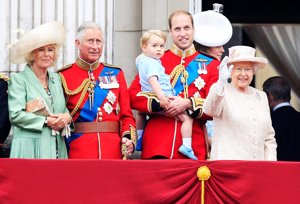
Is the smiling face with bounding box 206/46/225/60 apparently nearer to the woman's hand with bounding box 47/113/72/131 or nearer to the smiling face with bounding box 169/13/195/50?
the smiling face with bounding box 169/13/195/50

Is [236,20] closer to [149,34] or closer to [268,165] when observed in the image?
[149,34]

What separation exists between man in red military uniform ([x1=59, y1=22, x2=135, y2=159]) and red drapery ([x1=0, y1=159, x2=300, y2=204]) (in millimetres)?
757

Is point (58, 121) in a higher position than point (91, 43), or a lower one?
lower

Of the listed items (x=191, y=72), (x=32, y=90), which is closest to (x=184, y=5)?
(x=191, y=72)

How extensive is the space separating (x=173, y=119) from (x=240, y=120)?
74 cm

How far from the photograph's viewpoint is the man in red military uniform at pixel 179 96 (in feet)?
35.6

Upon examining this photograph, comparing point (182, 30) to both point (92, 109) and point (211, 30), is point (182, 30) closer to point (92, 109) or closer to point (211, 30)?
point (211, 30)

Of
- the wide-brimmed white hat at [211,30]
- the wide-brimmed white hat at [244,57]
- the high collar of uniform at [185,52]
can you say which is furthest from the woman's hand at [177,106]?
the wide-brimmed white hat at [211,30]

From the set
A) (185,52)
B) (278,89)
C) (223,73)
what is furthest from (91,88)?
(278,89)

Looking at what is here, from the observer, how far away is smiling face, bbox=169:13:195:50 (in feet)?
36.1

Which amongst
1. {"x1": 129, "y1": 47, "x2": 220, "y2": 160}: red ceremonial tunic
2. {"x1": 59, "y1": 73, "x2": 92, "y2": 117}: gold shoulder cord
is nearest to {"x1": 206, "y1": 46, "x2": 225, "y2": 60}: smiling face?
{"x1": 129, "y1": 47, "x2": 220, "y2": 160}: red ceremonial tunic

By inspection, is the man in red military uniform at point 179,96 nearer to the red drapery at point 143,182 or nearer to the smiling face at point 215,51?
the smiling face at point 215,51

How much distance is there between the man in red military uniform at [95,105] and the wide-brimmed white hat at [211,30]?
2.93ft

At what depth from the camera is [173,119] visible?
1096 centimetres
